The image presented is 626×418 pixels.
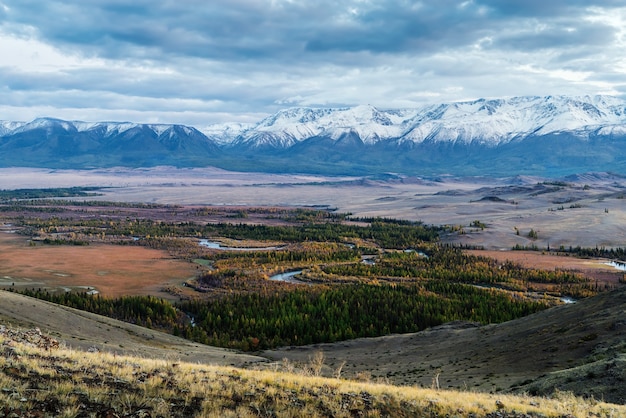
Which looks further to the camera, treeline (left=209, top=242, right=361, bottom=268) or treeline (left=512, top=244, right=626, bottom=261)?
treeline (left=512, top=244, right=626, bottom=261)

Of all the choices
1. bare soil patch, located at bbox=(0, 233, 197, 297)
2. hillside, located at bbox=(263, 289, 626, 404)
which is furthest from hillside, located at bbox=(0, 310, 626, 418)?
bare soil patch, located at bbox=(0, 233, 197, 297)

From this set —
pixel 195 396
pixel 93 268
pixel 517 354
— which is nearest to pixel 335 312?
pixel 517 354

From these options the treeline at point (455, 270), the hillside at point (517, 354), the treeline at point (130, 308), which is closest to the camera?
the hillside at point (517, 354)

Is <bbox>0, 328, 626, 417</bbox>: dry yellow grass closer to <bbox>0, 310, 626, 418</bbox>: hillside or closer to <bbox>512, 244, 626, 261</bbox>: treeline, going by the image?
<bbox>0, 310, 626, 418</bbox>: hillside

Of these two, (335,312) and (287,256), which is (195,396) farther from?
(287,256)

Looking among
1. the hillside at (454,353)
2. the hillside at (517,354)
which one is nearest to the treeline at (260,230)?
the hillside at (517,354)

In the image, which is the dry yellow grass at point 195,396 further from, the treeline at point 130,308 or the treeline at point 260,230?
the treeline at point 260,230

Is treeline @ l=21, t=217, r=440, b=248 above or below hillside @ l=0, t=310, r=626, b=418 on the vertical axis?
below
